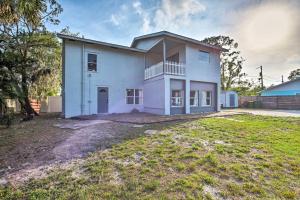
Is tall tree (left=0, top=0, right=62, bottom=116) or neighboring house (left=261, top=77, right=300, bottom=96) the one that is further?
neighboring house (left=261, top=77, right=300, bottom=96)

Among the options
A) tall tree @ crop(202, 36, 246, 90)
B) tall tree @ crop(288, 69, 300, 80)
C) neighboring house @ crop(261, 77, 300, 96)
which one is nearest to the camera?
neighboring house @ crop(261, 77, 300, 96)

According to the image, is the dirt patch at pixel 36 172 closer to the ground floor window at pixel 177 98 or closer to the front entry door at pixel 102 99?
the front entry door at pixel 102 99

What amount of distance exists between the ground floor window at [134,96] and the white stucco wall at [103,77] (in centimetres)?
29

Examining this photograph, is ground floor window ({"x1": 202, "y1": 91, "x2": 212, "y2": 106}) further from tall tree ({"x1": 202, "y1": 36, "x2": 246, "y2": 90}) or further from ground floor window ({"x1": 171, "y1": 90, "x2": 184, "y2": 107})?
tall tree ({"x1": 202, "y1": 36, "x2": 246, "y2": 90})

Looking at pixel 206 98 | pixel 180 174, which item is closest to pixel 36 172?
pixel 180 174

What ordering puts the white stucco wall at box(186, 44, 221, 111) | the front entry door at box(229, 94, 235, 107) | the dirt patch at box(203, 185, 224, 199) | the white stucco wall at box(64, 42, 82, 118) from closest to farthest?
the dirt patch at box(203, 185, 224, 199)
the white stucco wall at box(64, 42, 82, 118)
the white stucco wall at box(186, 44, 221, 111)
the front entry door at box(229, 94, 235, 107)

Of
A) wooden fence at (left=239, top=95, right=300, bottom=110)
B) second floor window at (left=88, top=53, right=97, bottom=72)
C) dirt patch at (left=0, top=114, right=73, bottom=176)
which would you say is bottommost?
dirt patch at (left=0, top=114, right=73, bottom=176)

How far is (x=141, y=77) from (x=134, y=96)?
6.08ft

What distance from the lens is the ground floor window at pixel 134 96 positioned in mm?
14203

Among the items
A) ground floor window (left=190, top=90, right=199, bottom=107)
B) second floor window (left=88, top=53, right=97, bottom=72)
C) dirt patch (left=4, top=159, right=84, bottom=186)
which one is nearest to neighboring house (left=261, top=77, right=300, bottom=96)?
ground floor window (left=190, top=90, right=199, bottom=107)

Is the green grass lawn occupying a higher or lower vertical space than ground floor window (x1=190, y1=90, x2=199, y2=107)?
lower

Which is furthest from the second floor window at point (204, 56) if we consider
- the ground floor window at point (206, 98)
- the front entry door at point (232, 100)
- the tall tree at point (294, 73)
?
the tall tree at point (294, 73)

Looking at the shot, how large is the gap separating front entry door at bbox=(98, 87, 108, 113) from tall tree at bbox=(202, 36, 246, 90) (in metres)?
21.8

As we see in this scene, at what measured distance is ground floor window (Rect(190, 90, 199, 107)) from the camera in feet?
44.1
